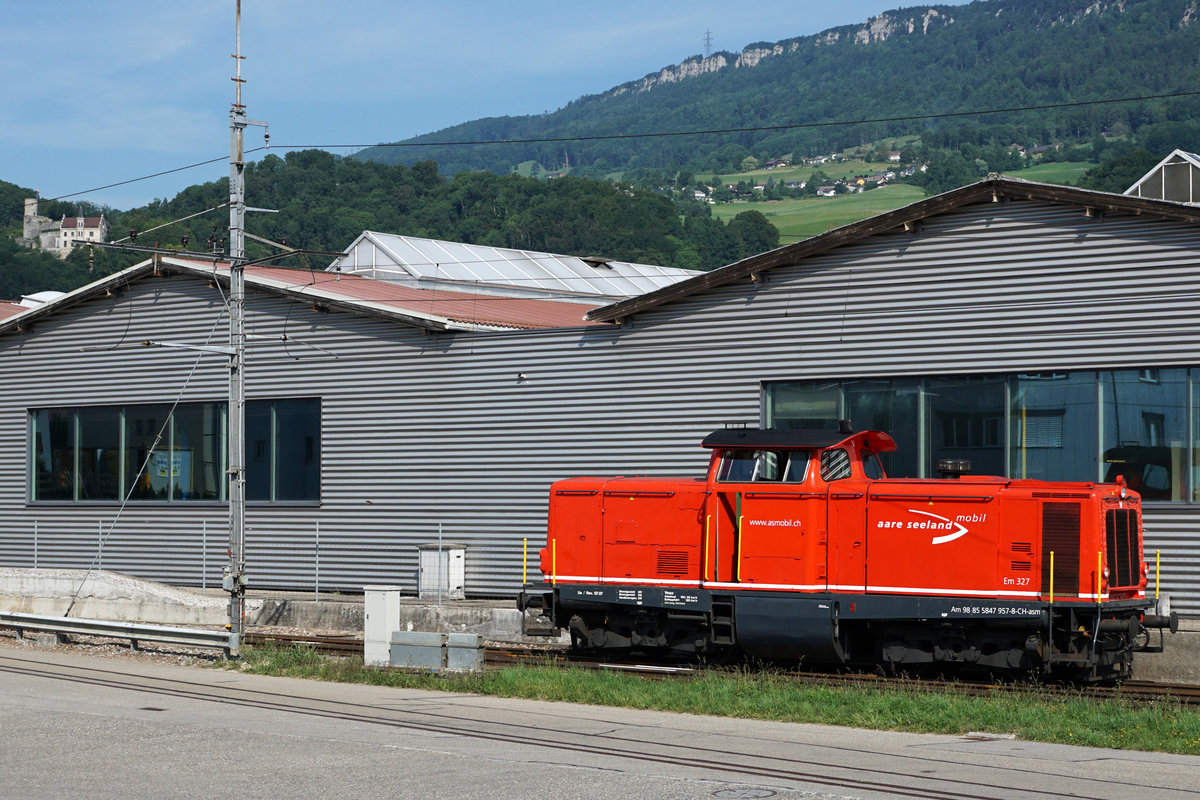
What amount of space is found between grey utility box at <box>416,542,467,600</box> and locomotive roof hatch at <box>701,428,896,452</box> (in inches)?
327

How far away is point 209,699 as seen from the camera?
15.2 m

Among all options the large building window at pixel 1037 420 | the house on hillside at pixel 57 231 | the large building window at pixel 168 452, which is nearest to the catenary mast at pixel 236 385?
the large building window at pixel 168 452

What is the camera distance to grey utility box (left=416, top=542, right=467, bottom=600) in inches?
929

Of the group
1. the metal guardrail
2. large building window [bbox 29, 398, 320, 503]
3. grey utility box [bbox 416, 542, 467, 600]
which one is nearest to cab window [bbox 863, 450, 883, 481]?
grey utility box [bbox 416, 542, 467, 600]

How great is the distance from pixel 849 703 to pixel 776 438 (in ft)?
13.0

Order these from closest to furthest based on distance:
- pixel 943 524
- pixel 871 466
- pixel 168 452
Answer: pixel 943 524
pixel 871 466
pixel 168 452

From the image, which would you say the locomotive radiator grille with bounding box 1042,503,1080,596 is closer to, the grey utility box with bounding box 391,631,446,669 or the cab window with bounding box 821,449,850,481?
the cab window with bounding box 821,449,850,481

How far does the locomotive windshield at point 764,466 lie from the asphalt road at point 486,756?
3.84 metres

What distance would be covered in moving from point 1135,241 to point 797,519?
258 inches

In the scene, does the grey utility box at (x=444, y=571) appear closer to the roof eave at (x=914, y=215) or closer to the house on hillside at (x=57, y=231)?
the roof eave at (x=914, y=215)

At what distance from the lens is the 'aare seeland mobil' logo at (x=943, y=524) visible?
15.7m

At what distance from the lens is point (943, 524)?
51.8ft

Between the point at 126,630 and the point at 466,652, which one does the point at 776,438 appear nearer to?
the point at 466,652

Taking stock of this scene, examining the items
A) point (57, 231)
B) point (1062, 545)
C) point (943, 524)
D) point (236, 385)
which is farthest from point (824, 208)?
point (1062, 545)
